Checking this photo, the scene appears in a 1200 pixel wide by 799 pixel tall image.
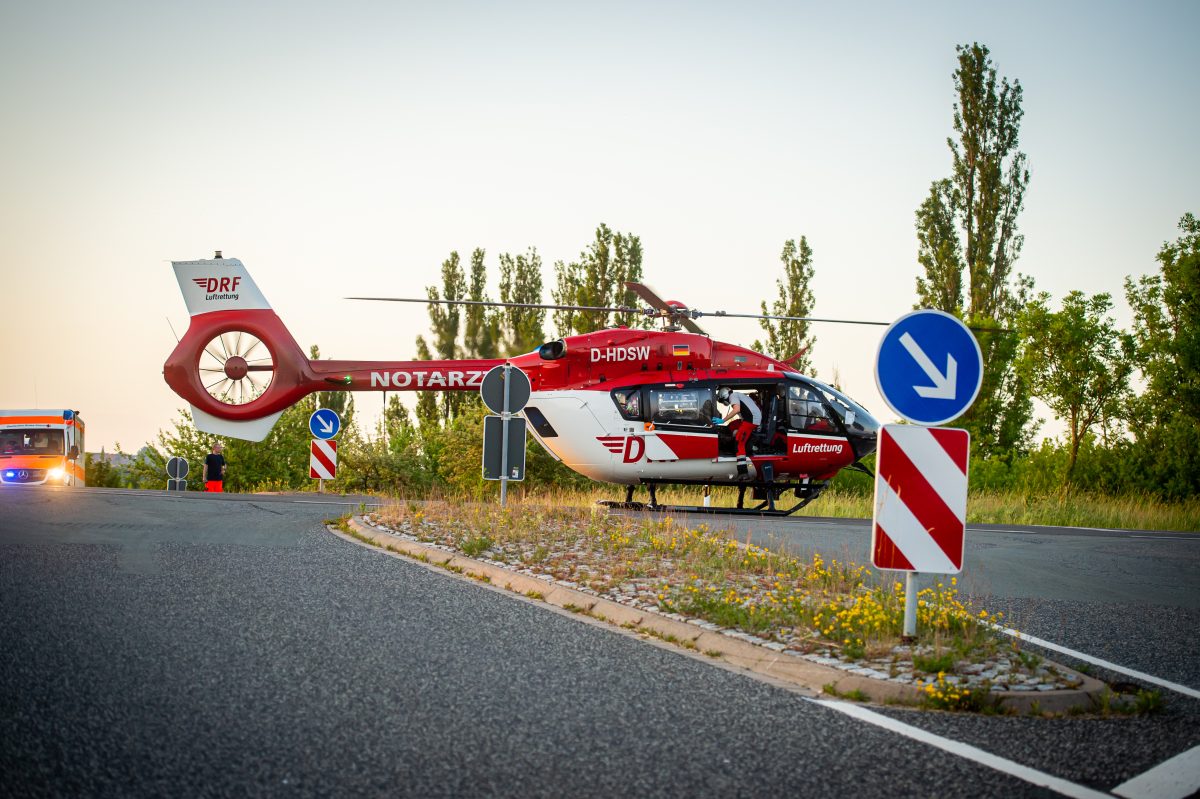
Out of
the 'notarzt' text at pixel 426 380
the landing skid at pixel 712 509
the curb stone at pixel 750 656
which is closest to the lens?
the curb stone at pixel 750 656

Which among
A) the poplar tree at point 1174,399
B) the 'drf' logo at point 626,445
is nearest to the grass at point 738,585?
the 'drf' logo at point 626,445

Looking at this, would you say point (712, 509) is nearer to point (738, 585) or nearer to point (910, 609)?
point (738, 585)

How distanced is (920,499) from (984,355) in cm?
3057

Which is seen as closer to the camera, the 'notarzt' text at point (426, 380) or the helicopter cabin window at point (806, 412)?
the helicopter cabin window at point (806, 412)

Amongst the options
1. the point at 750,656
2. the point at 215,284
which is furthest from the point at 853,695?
the point at 215,284

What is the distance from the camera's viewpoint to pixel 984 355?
35.0 m

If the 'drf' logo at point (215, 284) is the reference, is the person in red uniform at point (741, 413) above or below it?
below

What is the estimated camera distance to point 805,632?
674cm

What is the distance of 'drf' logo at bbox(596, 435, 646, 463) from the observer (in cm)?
1738

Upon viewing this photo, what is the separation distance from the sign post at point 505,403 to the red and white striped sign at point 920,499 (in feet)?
24.3

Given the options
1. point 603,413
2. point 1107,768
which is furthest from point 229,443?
point 1107,768

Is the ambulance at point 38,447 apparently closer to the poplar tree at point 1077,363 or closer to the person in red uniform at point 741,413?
the person in red uniform at point 741,413

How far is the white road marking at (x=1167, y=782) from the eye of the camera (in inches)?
164

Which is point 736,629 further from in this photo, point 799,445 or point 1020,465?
point 1020,465
